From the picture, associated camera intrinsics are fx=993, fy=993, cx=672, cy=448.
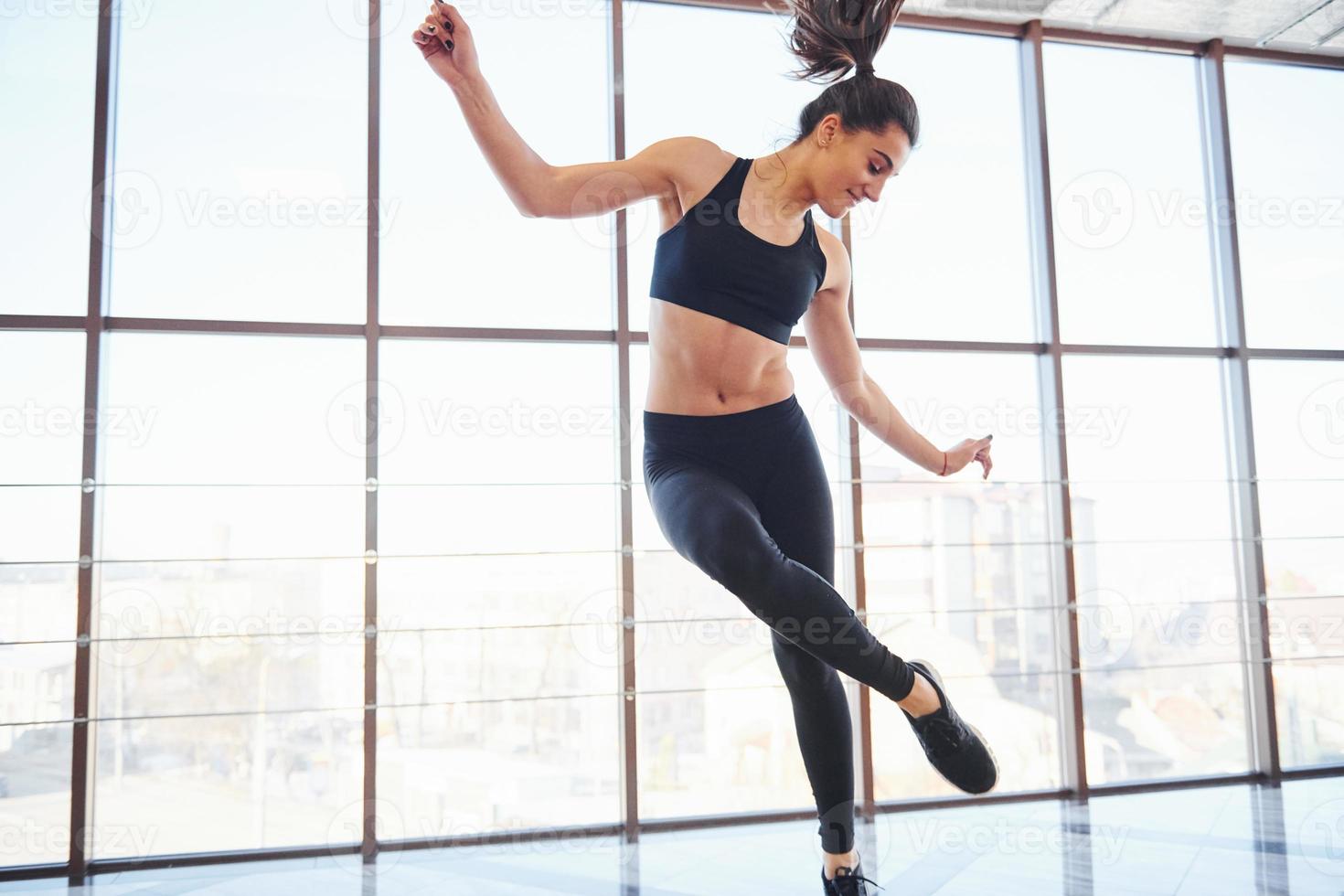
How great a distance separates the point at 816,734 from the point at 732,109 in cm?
261

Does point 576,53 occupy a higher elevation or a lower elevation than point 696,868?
higher

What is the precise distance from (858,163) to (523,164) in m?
0.55

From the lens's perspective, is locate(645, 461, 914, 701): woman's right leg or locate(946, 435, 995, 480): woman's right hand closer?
locate(645, 461, 914, 701): woman's right leg

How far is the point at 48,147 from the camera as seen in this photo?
320 centimetres

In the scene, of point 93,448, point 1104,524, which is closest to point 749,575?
point 93,448

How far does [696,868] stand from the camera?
8.79 ft

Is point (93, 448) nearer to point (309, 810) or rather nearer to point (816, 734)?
point (309, 810)

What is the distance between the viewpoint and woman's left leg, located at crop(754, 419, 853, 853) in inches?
67.6

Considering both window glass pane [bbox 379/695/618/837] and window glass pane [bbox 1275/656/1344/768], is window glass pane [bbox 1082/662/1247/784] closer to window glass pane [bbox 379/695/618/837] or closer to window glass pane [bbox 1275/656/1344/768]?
window glass pane [bbox 1275/656/1344/768]

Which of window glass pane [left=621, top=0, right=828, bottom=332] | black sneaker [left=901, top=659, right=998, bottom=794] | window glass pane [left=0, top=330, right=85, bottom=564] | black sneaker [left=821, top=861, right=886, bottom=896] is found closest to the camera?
black sneaker [left=901, top=659, right=998, bottom=794]

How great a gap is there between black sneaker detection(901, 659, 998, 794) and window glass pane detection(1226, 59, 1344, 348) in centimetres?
324

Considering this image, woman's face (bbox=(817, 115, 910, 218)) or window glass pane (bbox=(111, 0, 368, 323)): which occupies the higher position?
window glass pane (bbox=(111, 0, 368, 323))

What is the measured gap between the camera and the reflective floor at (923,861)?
2.33 meters

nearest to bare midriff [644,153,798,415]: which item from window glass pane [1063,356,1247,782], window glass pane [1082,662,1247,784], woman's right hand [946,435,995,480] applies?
woman's right hand [946,435,995,480]
